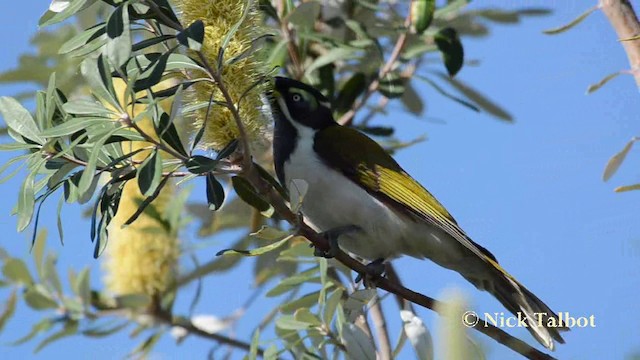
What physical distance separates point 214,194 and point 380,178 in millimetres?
1074

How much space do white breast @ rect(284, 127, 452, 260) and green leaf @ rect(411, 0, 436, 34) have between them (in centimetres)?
56

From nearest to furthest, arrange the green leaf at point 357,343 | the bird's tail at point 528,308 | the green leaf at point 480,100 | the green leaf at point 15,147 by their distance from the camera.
Answer: the green leaf at point 15,147 → the green leaf at point 357,343 → the bird's tail at point 528,308 → the green leaf at point 480,100

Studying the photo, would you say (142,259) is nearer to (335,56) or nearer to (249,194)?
(335,56)

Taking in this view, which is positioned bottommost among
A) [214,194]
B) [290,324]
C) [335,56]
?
[290,324]

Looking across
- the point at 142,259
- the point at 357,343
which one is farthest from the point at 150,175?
the point at 142,259

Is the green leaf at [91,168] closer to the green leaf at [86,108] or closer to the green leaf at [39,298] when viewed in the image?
the green leaf at [86,108]

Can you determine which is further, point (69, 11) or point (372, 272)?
point (372, 272)

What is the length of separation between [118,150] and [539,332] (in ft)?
3.99

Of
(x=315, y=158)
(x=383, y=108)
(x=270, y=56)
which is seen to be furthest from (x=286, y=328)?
Answer: (x=383, y=108)

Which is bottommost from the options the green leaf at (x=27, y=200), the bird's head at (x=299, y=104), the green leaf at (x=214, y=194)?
the bird's head at (x=299, y=104)

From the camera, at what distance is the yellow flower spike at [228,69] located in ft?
6.38

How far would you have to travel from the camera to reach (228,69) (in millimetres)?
1987

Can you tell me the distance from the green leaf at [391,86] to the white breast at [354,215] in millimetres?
561

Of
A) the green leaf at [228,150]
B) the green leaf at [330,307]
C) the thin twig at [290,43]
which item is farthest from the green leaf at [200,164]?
the thin twig at [290,43]
